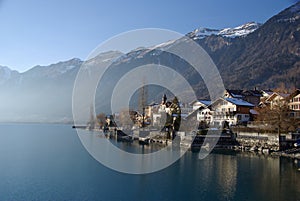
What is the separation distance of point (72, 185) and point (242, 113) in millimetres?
29455

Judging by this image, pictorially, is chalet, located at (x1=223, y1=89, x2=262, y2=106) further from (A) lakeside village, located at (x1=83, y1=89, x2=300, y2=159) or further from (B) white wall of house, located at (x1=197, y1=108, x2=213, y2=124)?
(B) white wall of house, located at (x1=197, y1=108, x2=213, y2=124)

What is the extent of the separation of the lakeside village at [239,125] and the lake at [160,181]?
207 inches

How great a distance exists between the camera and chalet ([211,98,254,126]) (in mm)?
40781

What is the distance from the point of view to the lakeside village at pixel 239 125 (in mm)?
31967

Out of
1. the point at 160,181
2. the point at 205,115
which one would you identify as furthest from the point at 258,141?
the point at 160,181

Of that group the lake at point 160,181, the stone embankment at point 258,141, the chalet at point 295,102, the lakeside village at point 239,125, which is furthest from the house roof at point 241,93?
the lake at point 160,181

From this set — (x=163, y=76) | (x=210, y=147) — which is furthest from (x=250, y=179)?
(x=163, y=76)

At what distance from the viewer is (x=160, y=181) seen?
63.7 ft

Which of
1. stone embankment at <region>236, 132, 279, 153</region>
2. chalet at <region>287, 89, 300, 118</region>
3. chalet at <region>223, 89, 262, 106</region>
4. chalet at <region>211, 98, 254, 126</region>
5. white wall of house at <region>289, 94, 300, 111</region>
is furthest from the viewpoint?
chalet at <region>223, 89, 262, 106</region>

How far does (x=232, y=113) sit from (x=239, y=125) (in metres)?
2.81

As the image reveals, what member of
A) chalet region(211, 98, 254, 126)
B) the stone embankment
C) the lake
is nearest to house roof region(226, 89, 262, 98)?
chalet region(211, 98, 254, 126)

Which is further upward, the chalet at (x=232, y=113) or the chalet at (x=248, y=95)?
the chalet at (x=248, y=95)

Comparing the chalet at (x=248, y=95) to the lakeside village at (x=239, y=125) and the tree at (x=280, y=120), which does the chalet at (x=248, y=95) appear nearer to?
the lakeside village at (x=239, y=125)

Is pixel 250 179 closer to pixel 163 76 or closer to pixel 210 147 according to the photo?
pixel 210 147
